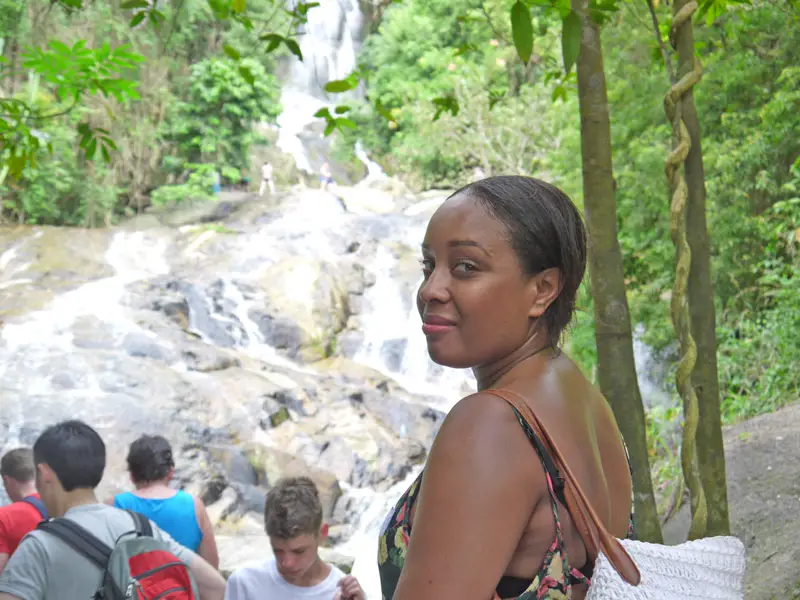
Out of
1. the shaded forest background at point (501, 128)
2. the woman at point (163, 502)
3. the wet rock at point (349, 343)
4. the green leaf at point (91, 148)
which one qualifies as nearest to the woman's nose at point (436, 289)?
the shaded forest background at point (501, 128)

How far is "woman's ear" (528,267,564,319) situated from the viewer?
1.39 m

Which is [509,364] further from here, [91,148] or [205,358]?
[205,358]

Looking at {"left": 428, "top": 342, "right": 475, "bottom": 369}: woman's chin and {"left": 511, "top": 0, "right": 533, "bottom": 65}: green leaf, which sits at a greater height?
{"left": 511, "top": 0, "right": 533, "bottom": 65}: green leaf

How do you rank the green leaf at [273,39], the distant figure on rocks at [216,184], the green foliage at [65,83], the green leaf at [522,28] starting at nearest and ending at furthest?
the green leaf at [522,28] < the green leaf at [273,39] < the green foliage at [65,83] < the distant figure on rocks at [216,184]

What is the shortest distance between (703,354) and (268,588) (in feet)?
5.62

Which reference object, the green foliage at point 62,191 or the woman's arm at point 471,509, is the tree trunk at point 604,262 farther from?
the green foliage at point 62,191

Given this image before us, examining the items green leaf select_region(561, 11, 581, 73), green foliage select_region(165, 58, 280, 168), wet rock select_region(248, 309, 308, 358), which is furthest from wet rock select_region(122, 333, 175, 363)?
green leaf select_region(561, 11, 581, 73)

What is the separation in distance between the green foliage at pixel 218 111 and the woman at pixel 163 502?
19632 mm

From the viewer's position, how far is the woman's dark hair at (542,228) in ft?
4.51

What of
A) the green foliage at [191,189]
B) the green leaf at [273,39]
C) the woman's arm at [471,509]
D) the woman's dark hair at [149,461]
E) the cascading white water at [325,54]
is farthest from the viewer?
the cascading white water at [325,54]

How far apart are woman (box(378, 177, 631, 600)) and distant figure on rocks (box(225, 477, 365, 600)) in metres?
1.87

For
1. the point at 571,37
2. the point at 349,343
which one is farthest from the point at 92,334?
the point at 571,37

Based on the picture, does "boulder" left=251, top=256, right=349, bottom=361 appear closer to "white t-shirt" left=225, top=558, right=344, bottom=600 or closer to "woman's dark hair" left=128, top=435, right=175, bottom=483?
"woman's dark hair" left=128, top=435, right=175, bottom=483

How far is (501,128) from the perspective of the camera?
2175 centimetres
